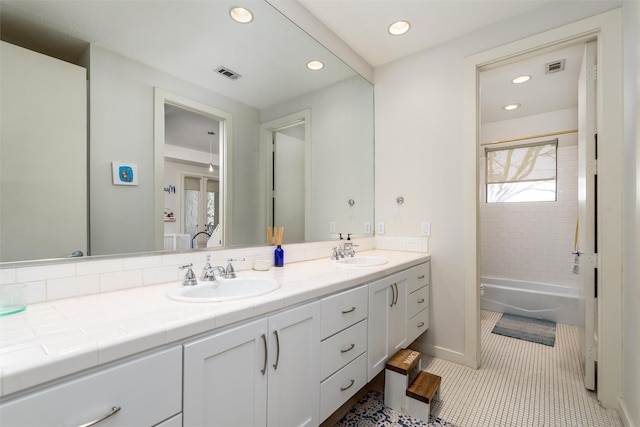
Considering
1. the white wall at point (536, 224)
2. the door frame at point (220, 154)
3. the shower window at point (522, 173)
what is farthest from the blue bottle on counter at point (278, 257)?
the shower window at point (522, 173)

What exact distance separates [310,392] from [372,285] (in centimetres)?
65

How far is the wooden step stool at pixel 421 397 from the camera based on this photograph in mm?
1584

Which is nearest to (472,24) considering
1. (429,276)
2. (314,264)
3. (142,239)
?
(429,276)

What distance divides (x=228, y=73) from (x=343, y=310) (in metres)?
1.51

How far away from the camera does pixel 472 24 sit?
2158mm

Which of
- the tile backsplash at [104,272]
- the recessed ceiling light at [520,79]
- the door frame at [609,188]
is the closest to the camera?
the tile backsplash at [104,272]

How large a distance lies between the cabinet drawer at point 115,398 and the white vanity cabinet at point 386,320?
1.10 metres

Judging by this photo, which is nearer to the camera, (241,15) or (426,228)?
(241,15)

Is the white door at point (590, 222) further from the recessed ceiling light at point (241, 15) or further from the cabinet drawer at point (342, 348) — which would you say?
the recessed ceiling light at point (241, 15)

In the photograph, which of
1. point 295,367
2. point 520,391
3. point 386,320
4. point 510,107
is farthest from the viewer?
point 510,107

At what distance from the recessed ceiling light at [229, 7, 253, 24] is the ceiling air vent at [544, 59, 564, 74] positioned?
267 cm

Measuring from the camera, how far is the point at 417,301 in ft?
7.21

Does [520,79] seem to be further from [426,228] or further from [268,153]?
[268,153]

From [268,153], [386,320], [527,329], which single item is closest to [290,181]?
[268,153]
